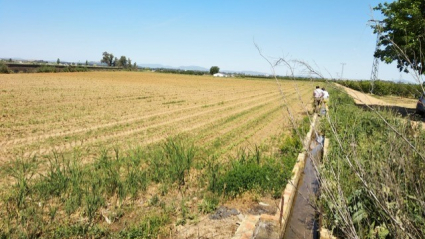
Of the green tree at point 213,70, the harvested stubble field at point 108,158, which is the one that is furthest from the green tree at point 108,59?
the harvested stubble field at point 108,158

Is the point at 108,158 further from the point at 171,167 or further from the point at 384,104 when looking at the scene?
the point at 384,104

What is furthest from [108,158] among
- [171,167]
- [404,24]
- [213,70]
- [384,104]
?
[213,70]

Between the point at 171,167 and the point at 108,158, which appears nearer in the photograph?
the point at 171,167

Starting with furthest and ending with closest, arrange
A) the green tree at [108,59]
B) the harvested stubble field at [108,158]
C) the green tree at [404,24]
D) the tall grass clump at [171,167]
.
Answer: the green tree at [108,59], the green tree at [404,24], the tall grass clump at [171,167], the harvested stubble field at [108,158]

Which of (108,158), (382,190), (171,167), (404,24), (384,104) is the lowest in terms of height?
(108,158)

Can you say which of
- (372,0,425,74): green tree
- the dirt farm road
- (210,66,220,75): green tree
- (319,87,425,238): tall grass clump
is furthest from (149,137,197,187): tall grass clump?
(210,66,220,75): green tree

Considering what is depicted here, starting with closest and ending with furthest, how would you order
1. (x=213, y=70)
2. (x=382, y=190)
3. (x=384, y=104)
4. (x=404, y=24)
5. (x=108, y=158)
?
(x=382, y=190) → (x=108, y=158) → (x=384, y=104) → (x=404, y=24) → (x=213, y=70)

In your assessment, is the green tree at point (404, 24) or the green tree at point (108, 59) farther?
the green tree at point (108, 59)

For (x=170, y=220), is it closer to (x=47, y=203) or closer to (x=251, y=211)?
(x=251, y=211)

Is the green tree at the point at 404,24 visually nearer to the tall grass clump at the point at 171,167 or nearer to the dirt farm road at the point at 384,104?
the dirt farm road at the point at 384,104

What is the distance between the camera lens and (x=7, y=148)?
8.57 meters

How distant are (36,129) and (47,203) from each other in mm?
7455

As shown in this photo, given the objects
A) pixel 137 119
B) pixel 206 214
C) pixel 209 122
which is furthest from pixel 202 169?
pixel 137 119

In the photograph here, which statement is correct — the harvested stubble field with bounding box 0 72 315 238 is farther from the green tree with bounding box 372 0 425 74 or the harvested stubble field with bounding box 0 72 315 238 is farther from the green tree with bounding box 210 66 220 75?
the green tree with bounding box 210 66 220 75
